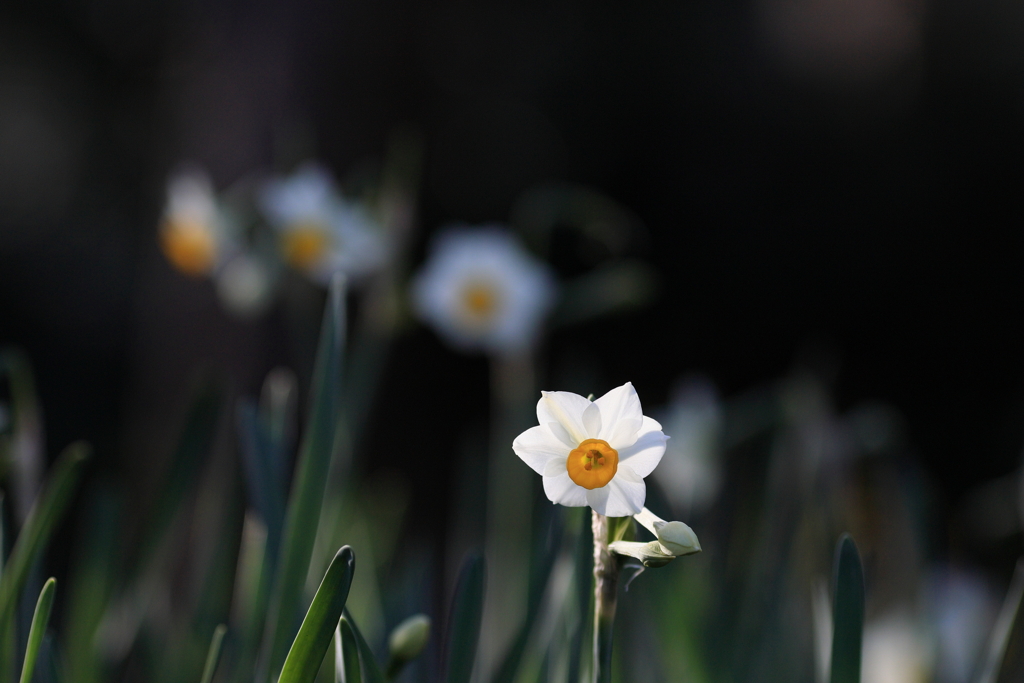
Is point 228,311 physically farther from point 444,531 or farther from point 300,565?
point 300,565

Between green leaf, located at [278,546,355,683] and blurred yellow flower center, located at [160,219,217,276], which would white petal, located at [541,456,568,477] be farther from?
blurred yellow flower center, located at [160,219,217,276]

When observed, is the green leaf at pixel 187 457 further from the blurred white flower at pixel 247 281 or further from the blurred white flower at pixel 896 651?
the blurred white flower at pixel 896 651

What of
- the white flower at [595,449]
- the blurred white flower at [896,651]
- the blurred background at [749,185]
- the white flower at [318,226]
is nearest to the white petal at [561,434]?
the white flower at [595,449]

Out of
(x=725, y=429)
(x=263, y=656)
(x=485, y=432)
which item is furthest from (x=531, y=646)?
(x=485, y=432)

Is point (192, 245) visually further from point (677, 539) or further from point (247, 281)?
point (677, 539)

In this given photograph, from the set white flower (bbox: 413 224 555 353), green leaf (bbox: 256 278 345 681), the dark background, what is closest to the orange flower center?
white flower (bbox: 413 224 555 353)

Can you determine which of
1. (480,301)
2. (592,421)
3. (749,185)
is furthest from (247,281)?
(749,185)
